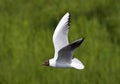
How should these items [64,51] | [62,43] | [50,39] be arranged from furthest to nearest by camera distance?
[50,39] → [62,43] → [64,51]

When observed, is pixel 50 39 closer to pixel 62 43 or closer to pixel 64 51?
pixel 62 43

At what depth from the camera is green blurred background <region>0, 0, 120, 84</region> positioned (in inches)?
204

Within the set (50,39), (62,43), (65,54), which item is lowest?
(65,54)

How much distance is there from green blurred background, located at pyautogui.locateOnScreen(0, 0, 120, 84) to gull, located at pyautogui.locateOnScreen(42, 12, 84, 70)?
0.84m

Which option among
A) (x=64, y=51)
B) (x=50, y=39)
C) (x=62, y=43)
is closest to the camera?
(x=64, y=51)

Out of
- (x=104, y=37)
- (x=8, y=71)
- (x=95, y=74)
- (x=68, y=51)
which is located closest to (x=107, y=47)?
(x=104, y=37)

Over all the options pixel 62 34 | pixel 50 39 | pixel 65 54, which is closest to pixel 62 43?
pixel 62 34

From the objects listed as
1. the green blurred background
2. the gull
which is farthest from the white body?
the green blurred background

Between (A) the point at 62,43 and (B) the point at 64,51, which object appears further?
(A) the point at 62,43

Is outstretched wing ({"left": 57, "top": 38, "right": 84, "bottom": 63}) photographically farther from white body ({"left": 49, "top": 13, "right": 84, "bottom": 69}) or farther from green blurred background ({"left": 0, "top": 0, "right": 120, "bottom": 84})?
green blurred background ({"left": 0, "top": 0, "right": 120, "bottom": 84})

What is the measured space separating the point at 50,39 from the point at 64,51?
2037 mm

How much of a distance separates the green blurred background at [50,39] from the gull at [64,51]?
0.84m

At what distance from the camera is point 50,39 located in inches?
235

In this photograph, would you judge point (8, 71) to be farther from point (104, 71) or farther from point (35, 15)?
point (35, 15)
